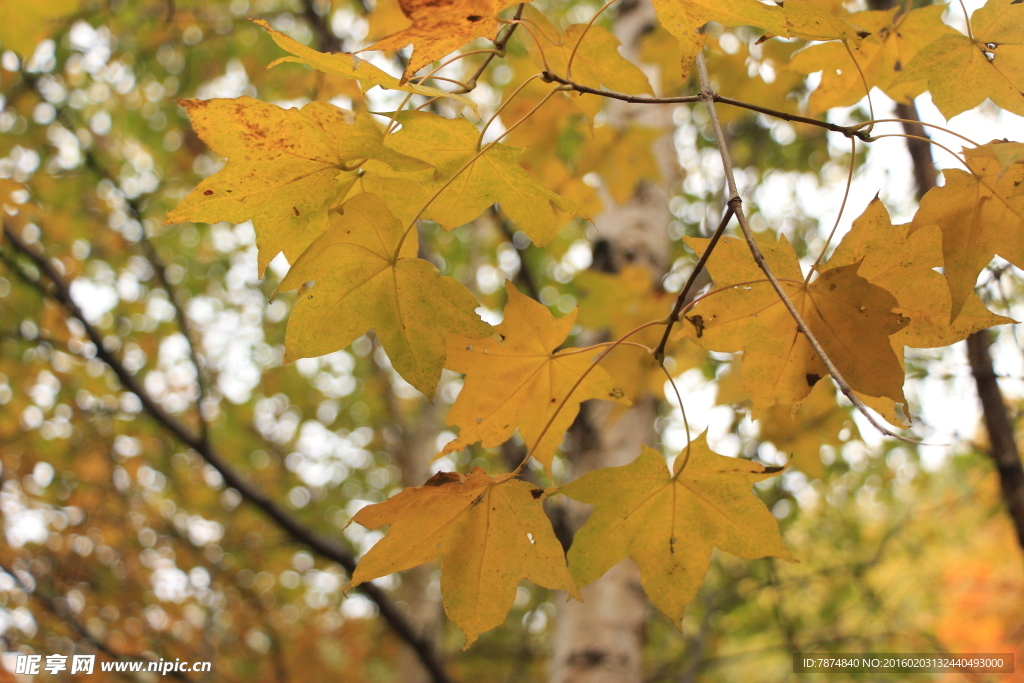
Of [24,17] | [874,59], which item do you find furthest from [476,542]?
[24,17]

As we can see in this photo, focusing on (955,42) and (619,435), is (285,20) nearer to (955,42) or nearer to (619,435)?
(619,435)

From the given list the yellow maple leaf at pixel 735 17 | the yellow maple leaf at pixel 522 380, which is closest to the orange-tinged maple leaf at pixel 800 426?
Answer: the yellow maple leaf at pixel 522 380

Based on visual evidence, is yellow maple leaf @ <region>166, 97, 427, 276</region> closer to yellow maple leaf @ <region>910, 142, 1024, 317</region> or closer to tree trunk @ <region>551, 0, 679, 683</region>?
yellow maple leaf @ <region>910, 142, 1024, 317</region>

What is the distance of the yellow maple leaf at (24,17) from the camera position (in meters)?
1.57

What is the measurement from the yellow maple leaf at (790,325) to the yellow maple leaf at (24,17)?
5.77 feet

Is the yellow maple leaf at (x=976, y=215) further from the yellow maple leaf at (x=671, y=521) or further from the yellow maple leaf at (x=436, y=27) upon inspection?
the yellow maple leaf at (x=436, y=27)

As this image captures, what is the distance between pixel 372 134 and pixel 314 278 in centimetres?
19

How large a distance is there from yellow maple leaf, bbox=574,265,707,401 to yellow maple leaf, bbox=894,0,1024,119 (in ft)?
2.53

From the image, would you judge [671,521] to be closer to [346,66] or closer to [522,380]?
[522,380]

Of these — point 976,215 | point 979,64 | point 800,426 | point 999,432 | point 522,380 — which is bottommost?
point 800,426

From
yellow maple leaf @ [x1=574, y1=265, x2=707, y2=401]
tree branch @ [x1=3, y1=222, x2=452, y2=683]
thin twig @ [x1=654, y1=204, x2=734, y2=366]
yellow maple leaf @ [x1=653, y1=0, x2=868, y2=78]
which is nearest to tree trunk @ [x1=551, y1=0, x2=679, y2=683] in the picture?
yellow maple leaf @ [x1=574, y1=265, x2=707, y2=401]

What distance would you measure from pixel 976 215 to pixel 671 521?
0.54 m

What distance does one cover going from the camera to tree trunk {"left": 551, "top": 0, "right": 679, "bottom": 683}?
161cm

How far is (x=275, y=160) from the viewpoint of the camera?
0.70m
